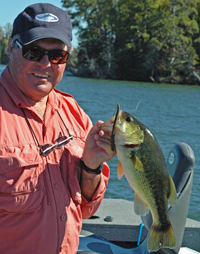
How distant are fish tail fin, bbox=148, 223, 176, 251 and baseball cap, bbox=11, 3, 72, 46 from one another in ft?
4.86

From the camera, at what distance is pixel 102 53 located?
52.3 meters

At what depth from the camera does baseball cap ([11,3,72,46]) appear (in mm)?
2234

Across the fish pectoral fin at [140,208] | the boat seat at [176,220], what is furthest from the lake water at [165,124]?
the fish pectoral fin at [140,208]

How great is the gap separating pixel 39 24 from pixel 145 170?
122cm

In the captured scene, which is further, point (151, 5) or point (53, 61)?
point (151, 5)

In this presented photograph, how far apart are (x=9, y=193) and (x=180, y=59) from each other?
4456 cm

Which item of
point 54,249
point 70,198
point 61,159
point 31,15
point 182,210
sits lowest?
point 182,210

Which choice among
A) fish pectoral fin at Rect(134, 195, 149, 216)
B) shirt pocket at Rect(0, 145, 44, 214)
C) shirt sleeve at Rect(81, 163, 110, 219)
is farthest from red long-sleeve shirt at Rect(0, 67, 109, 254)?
fish pectoral fin at Rect(134, 195, 149, 216)

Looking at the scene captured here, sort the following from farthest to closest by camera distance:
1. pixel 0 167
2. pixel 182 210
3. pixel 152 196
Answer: pixel 182 210 → pixel 152 196 → pixel 0 167

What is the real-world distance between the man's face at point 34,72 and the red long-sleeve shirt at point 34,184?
0.06m

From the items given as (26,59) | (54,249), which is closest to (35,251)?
(54,249)

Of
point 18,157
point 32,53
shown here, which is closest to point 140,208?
point 18,157

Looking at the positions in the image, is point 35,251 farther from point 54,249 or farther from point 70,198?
point 70,198

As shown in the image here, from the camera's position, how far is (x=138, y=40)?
160 feet
